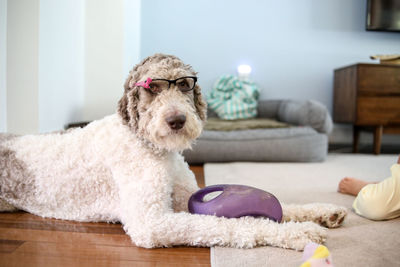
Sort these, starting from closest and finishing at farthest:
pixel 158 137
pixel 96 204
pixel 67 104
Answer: pixel 158 137 < pixel 96 204 < pixel 67 104

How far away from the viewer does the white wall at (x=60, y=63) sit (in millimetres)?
2149

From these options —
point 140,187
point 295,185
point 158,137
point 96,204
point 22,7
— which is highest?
point 22,7

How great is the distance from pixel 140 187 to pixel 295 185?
120cm

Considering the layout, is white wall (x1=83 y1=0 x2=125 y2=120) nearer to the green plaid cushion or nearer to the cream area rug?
the cream area rug

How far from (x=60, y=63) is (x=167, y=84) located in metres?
1.73

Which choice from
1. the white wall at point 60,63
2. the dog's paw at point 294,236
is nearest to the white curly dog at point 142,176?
the dog's paw at point 294,236

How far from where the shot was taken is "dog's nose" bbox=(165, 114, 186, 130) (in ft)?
3.16

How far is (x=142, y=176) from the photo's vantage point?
41.9 inches

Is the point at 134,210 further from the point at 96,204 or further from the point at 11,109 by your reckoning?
the point at 11,109

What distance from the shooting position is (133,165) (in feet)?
3.57

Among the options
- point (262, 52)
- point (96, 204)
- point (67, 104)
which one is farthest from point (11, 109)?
point (262, 52)

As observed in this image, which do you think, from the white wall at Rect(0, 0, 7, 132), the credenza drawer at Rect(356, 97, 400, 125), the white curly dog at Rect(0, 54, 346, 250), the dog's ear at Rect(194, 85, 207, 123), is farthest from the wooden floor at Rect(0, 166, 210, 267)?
the credenza drawer at Rect(356, 97, 400, 125)

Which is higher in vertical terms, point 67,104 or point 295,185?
point 67,104

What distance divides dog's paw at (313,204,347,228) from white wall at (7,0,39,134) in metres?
1.84
